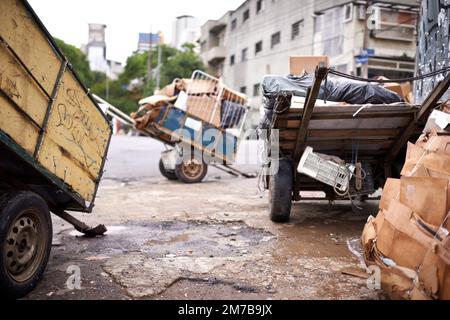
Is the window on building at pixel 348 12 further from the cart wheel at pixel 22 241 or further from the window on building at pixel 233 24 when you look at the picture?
the cart wheel at pixel 22 241

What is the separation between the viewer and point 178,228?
5137mm

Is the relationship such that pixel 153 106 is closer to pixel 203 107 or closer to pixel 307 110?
pixel 203 107

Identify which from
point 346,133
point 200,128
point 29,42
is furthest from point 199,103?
point 29,42

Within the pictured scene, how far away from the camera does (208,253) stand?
402 cm

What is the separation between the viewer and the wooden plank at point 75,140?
3246 mm

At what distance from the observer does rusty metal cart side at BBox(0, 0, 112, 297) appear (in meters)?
2.70

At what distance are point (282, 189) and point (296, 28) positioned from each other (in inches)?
817

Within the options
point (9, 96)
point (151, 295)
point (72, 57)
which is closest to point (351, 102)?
point (151, 295)

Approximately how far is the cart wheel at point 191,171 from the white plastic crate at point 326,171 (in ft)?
17.1

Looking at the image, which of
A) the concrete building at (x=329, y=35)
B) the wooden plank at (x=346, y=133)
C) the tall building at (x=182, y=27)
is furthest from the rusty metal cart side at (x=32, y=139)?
the tall building at (x=182, y=27)

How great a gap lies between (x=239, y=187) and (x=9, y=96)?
6.67 m

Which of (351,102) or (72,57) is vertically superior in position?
(72,57)
